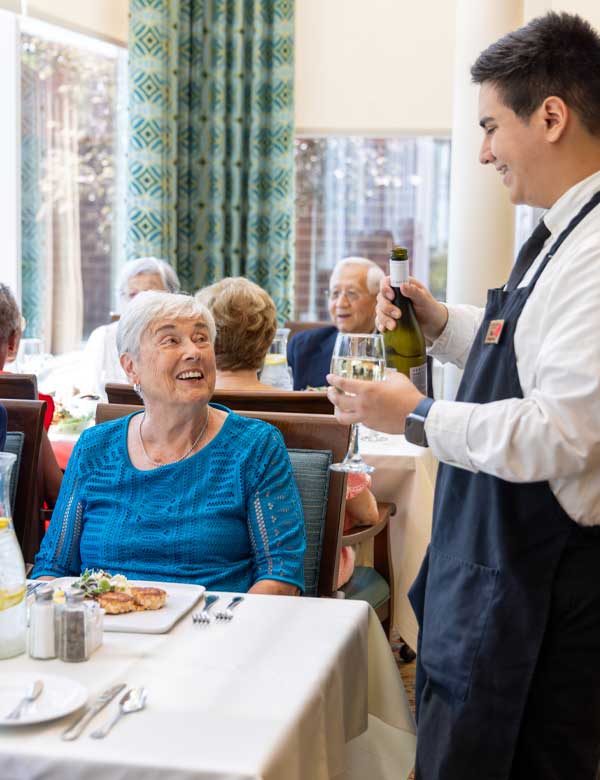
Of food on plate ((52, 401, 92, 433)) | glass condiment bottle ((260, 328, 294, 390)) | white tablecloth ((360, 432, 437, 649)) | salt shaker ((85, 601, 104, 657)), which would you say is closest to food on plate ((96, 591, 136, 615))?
salt shaker ((85, 601, 104, 657))

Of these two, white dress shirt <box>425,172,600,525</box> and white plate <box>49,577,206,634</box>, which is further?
white plate <box>49,577,206,634</box>

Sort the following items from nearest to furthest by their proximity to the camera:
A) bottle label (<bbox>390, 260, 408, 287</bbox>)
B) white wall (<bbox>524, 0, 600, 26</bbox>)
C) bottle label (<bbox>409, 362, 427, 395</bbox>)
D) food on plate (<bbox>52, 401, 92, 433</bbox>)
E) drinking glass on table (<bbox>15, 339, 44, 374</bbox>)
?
1. bottle label (<bbox>390, 260, 408, 287</bbox>)
2. bottle label (<bbox>409, 362, 427, 395</bbox>)
3. food on plate (<bbox>52, 401, 92, 433</bbox>)
4. drinking glass on table (<bbox>15, 339, 44, 374</bbox>)
5. white wall (<bbox>524, 0, 600, 26</bbox>)

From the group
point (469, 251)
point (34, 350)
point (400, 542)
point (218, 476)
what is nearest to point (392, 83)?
point (469, 251)

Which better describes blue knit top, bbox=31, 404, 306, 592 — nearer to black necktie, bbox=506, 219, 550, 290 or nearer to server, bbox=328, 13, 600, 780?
server, bbox=328, 13, 600, 780

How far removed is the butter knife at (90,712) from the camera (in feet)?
4.08

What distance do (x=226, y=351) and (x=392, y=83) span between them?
11.6 feet

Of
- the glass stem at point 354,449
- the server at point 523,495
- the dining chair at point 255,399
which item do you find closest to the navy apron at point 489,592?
the server at point 523,495

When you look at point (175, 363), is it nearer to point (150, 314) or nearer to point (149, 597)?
point (150, 314)

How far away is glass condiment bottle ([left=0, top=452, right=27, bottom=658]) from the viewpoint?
149cm

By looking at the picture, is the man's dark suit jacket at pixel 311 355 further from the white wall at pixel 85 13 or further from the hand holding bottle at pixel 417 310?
the hand holding bottle at pixel 417 310

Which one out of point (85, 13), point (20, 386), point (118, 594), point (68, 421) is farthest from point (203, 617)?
point (85, 13)

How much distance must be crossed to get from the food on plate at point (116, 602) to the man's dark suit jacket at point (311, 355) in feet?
9.63

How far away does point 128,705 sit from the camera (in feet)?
4.33

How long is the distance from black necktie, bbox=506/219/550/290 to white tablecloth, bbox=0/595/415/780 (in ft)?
1.97
